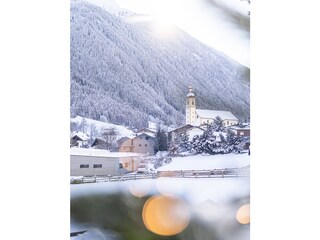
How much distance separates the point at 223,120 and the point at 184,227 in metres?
0.57

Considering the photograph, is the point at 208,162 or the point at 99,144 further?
the point at 208,162

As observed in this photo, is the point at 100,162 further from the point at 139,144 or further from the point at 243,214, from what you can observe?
the point at 243,214

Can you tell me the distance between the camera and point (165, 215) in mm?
2484

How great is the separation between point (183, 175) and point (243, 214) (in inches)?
14.8

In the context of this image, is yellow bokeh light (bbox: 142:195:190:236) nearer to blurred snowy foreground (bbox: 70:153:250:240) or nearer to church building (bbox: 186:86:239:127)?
blurred snowy foreground (bbox: 70:153:250:240)

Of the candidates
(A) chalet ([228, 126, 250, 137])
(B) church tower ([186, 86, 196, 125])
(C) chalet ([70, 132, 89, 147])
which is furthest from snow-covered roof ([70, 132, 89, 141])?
(A) chalet ([228, 126, 250, 137])

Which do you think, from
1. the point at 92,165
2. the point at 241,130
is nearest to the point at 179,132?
the point at 241,130

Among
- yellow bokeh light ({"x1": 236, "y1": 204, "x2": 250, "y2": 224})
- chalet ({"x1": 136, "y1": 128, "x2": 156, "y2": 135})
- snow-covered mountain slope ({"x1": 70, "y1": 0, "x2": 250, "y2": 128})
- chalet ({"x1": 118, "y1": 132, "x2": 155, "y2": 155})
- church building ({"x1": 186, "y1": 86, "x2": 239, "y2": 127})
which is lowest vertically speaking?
yellow bokeh light ({"x1": 236, "y1": 204, "x2": 250, "y2": 224})

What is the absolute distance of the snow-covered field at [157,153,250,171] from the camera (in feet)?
8.17

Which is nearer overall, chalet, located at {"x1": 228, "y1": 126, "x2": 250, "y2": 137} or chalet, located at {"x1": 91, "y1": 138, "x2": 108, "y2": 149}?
chalet, located at {"x1": 91, "y1": 138, "x2": 108, "y2": 149}

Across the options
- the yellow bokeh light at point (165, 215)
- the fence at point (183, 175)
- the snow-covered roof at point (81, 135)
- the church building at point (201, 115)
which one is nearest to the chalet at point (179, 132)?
the church building at point (201, 115)

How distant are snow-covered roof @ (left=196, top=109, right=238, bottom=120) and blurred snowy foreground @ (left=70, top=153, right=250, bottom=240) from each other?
195 millimetres
